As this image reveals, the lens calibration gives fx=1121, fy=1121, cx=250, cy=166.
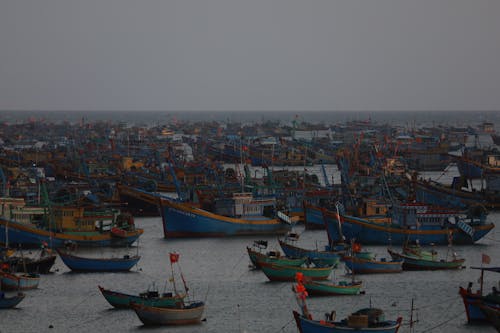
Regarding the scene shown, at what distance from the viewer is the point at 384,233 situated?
55344 mm

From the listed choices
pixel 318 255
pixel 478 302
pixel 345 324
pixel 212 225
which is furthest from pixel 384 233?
pixel 345 324

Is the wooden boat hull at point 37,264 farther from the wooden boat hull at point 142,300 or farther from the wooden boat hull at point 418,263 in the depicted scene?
the wooden boat hull at point 418,263

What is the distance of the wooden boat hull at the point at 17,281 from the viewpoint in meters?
41.4

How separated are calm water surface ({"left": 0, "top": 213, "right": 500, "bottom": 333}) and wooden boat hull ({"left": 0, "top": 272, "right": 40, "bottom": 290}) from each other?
47 cm

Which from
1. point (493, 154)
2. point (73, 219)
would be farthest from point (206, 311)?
point (493, 154)

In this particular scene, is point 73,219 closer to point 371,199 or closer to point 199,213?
point 199,213

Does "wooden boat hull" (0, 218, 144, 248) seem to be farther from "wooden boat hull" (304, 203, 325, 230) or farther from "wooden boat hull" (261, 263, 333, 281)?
"wooden boat hull" (304, 203, 325, 230)

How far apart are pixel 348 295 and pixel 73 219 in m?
18.9

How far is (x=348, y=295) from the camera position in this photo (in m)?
41.4

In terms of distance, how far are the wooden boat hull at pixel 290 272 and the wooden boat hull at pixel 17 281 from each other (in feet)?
29.5

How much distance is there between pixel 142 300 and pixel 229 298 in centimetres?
605

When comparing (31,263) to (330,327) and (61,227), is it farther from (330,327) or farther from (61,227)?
(330,327)

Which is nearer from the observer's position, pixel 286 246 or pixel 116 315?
pixel 116 315

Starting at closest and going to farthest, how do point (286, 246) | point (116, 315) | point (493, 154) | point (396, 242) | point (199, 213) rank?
point (116, 315), point (286, 246), point (396, 242), point (199, 213), point (493, 154)
